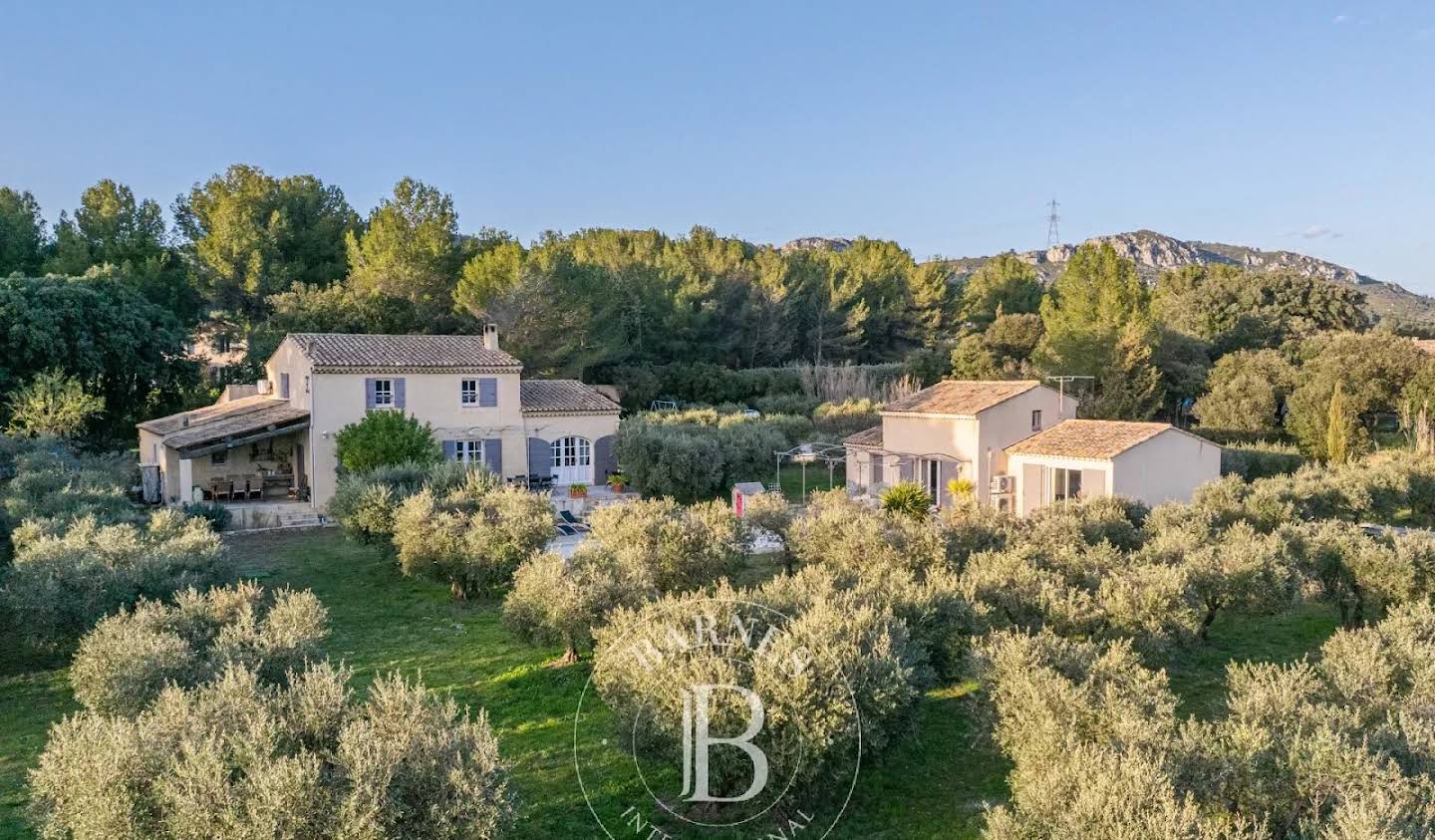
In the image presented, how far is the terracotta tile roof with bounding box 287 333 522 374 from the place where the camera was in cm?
2642

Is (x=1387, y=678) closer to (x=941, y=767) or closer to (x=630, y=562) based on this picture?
(x=941, y=767)

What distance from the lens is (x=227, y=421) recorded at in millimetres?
26734

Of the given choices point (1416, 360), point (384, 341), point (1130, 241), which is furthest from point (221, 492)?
point (1130, 241)

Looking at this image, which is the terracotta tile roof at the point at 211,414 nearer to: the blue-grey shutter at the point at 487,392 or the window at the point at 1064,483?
the blue-grey shutter at the point at 487,392

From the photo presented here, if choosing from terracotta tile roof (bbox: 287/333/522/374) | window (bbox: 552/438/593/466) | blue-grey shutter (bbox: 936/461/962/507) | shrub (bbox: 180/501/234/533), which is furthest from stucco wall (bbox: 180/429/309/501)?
blue-grey shutter (bbox: 936/461/962/507)

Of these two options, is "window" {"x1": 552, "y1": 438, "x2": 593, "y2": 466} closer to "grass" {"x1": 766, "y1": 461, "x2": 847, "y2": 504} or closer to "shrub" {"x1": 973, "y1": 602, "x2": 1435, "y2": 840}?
"grass" {"x1": 766, "y1": 461, "x2": 847, "y2": 504}

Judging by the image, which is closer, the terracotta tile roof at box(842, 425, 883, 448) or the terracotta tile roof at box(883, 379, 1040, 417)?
the terracotta tile roof at box(883, 379, 1040, 417)

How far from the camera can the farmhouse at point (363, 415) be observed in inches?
1017

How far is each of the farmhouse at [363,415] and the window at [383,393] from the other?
3 centimetres

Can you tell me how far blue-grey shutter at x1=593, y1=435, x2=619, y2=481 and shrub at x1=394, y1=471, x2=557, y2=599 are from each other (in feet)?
40.8

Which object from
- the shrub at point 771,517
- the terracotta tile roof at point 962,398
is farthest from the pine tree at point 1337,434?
the shrub at point 771,517

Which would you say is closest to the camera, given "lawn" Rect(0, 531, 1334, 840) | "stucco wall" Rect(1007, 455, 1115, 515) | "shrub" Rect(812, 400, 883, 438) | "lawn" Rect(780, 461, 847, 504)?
"lawn" Rect(0, 531, 1334, 840)

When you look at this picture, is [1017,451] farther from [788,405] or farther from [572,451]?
[788,405]

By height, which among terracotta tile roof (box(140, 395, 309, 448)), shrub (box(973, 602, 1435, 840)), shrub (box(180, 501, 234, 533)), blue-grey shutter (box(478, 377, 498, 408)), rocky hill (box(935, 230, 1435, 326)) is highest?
rocky hill (box(935, 230, 1435, 326))
